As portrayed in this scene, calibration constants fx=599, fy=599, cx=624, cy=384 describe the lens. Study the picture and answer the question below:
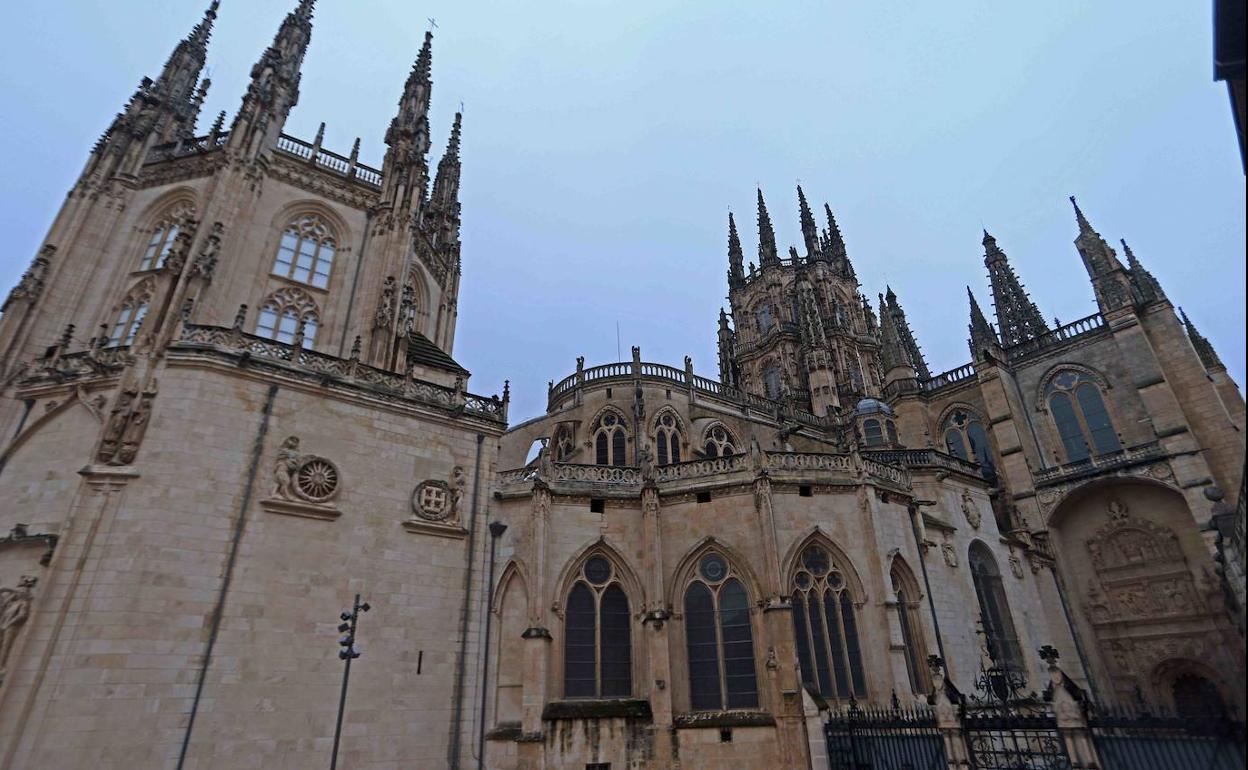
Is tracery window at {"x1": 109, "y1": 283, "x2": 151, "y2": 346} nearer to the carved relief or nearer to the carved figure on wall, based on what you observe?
Result: the carved relief

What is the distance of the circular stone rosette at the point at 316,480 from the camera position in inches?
605

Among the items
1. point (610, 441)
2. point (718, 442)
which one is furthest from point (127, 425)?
point (718, 442)

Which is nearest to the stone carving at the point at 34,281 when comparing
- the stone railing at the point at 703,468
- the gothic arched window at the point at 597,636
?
the gothic arched window at the point at 597,636

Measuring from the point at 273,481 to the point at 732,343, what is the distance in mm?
41329

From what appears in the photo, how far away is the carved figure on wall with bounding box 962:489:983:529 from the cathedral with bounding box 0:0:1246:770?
140 mm

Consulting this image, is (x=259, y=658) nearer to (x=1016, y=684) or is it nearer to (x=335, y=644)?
(x=335, y=644)

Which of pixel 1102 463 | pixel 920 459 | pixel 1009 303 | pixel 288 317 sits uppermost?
pixel 1009 303

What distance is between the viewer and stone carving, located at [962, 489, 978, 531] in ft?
78.7

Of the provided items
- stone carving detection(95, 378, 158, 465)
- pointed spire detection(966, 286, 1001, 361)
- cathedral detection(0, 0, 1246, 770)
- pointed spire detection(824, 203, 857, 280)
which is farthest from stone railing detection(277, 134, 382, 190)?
pointed spire detection(824, 203, 857, 280)

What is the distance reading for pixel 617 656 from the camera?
18156 mm

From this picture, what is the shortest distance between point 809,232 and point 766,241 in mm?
3846

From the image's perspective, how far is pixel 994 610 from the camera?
2312 centimetres

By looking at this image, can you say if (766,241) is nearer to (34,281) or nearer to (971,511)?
(971,511)

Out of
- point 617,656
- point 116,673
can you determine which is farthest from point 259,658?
point 617,656
